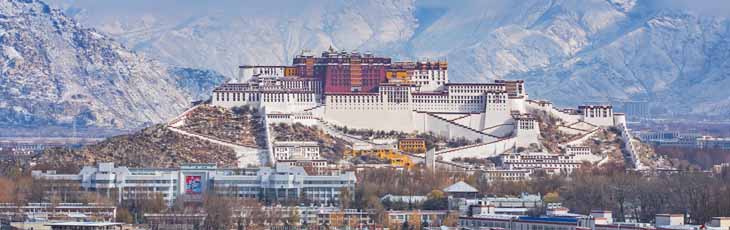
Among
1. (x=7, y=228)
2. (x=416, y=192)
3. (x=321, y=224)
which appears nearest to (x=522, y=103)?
(x=416, y=192)

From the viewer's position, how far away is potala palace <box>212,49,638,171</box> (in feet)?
474

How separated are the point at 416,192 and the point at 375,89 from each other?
27220 mm

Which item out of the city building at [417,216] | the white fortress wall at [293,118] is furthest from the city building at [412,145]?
the city building at [417,216]

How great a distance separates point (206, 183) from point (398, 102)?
25.2 m

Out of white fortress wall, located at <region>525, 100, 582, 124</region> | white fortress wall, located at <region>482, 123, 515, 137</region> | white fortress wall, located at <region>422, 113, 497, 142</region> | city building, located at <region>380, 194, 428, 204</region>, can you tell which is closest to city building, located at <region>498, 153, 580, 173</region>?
white fortress wall, located at <region>422, 113, 497, 142</region>

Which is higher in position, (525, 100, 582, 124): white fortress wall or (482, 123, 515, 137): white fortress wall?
(525, 100, 582, 124): white fortress wall

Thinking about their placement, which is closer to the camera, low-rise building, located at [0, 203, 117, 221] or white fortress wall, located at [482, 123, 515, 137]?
low-rise building, located at [0, 203, 117, 221]

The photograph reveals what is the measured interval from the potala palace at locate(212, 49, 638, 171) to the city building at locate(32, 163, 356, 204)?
17.8 meters

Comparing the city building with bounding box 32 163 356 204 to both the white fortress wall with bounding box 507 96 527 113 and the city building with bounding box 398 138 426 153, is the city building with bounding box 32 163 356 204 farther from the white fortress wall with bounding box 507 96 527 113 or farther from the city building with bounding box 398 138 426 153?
the white fortress wall with bounding box 507 96 527 113

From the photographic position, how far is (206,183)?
124 metres

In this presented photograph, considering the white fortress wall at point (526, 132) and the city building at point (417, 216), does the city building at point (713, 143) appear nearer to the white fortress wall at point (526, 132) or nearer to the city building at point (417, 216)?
the white fortress wall at point (526, 132)

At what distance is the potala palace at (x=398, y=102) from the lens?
145 metres

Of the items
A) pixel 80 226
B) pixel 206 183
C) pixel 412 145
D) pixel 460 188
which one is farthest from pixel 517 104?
pixel 80 226

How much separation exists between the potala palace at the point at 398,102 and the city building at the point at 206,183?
700 inches
